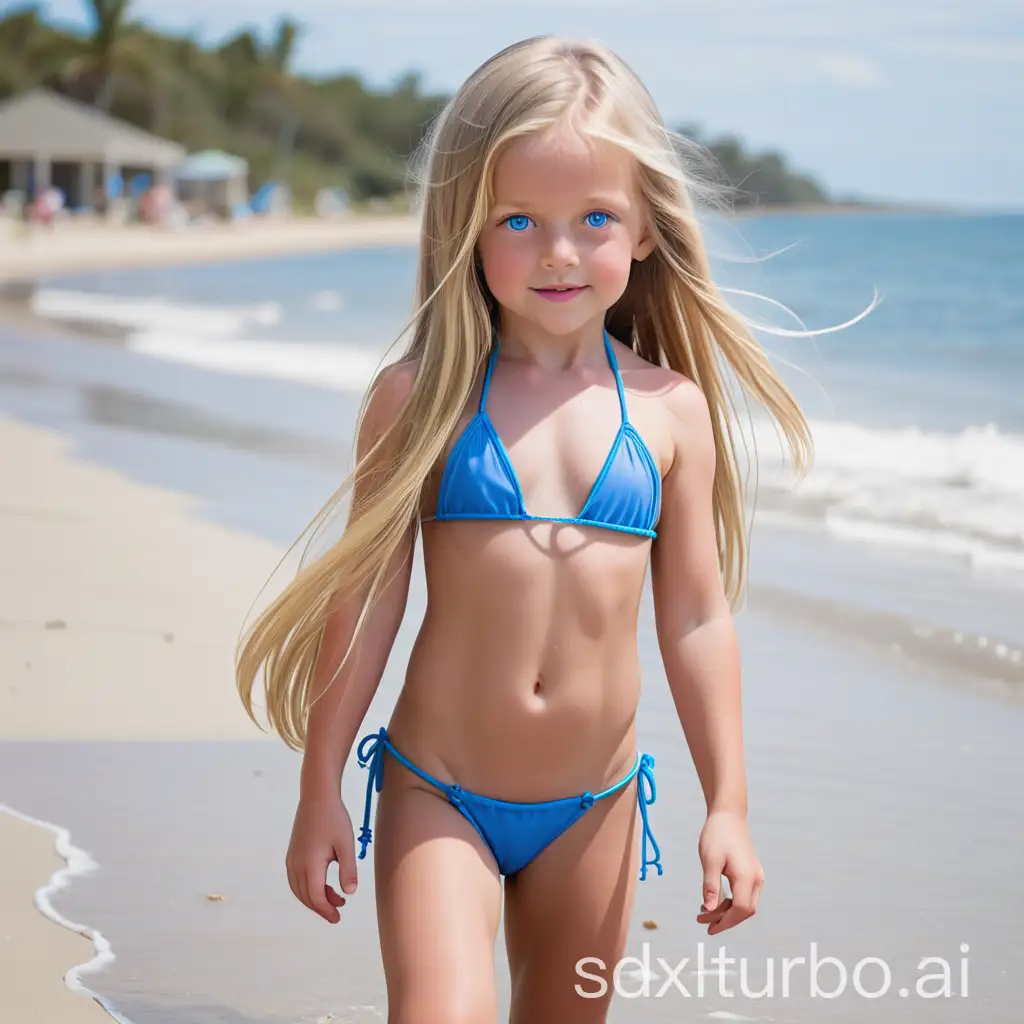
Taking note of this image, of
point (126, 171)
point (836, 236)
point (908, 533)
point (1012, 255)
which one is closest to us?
point (908, 533)

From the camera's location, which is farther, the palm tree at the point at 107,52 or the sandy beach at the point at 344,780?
the palm tree at the point at 107,52

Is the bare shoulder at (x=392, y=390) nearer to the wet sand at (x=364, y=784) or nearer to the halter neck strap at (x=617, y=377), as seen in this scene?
the halter neck strap at (x=617, y=377)

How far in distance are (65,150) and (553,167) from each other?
204 ft

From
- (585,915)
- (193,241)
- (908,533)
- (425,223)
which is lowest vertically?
(193,241)

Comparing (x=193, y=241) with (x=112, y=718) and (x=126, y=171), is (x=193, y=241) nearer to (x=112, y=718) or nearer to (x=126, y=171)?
(x=126, y=171)

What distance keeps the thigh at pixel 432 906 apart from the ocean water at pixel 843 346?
71cm

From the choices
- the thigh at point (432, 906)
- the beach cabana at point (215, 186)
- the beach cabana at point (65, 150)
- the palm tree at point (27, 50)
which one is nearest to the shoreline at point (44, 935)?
the thigh at point (432, 906)

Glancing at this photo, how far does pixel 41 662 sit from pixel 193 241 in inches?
2052

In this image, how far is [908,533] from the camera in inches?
355

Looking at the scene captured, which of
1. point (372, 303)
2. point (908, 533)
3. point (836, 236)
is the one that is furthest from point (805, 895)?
point (836, 236)

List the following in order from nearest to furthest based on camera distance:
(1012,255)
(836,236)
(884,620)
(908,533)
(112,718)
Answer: (112,718) < (884,620) < (908,533) < (1012,255) < (836,236)

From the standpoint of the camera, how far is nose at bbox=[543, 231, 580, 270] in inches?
101

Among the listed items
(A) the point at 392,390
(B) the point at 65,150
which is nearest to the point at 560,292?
(A) the point at 392,390

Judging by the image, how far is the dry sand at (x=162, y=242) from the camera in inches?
1625
